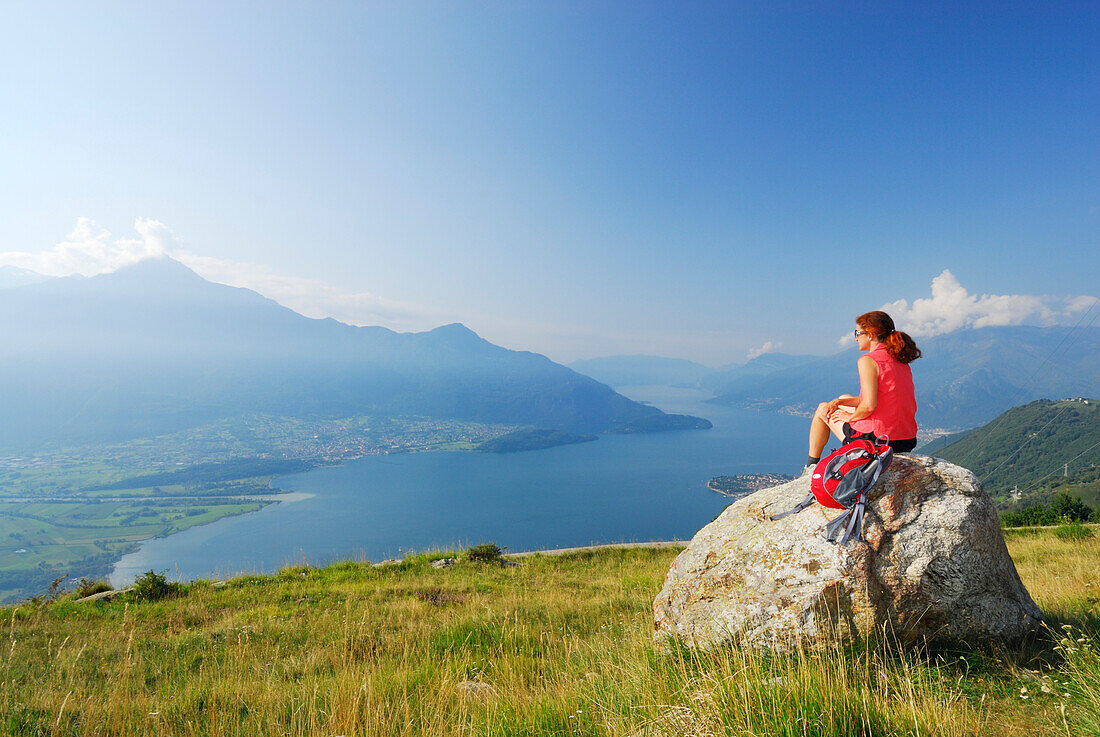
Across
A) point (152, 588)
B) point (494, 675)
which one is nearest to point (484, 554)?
point (152, 588)

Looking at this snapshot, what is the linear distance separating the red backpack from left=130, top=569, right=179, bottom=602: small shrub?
1390 centimetres

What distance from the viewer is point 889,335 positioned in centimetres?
561

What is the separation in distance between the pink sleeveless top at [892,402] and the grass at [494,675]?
2233mm

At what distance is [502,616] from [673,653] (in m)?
3.68

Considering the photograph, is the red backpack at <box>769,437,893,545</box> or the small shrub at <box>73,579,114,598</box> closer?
the red backpack at <box>769,437,893,545</box>

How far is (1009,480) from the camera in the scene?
114250 millimetres

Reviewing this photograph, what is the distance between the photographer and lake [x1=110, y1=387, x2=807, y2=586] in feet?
244

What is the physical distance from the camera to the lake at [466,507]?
2926 inches

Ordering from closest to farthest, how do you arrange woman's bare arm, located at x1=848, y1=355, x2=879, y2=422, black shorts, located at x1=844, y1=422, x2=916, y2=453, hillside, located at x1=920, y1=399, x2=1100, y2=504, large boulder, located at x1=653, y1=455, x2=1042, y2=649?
large boulder, located at x1=653, y1=455, x2=1042, y2=649 → woman's bare arm, located at x1=848, y1=355, x2=879, y2=422 → black shorts, located at x1=844, y1=422, x2=916, y2=453 → hillside, located at x1=920, y1=399, x2=1100, y2=504

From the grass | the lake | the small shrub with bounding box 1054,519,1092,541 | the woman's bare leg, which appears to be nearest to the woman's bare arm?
the woman's bare leg

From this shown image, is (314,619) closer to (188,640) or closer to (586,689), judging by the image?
(188,640)

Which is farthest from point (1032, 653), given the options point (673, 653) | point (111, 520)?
point (111, 520)


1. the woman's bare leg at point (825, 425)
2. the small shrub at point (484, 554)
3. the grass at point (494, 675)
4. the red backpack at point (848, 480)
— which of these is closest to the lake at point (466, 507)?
the small shrub at point (484, 554)

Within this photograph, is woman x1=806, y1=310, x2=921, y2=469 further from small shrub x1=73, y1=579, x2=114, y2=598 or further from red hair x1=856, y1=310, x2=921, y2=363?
small shrub x1=73, y1=579, x2=114, y2=598
